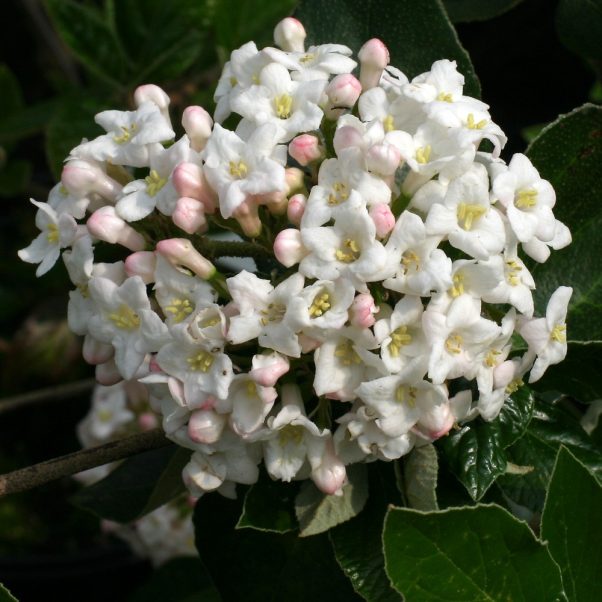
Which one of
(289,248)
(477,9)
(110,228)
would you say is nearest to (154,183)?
(110,228)

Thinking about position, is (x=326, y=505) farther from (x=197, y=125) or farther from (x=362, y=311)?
(x=197, y=125)

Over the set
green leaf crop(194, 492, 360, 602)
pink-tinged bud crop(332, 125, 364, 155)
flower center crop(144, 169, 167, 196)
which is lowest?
green leaf crop(194, 492, 360, 602)

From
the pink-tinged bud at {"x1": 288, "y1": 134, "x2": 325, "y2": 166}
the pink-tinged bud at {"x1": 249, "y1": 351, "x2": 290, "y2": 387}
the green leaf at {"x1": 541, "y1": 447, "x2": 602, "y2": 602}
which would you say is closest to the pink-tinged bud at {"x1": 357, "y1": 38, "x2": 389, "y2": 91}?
the pink-tinged bud at {"x1": 288, "y1": 134, "x2": 325, "y2": 166}

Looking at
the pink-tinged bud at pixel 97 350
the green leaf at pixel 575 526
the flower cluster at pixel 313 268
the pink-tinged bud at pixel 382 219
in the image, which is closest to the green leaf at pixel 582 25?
the flower cluster at pixel 313 268

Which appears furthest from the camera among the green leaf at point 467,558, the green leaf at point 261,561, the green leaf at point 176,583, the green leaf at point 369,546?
the green leaf at point 176,583

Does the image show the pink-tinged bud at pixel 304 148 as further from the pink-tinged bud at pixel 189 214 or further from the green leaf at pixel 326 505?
the green leaf at pixel 326 505

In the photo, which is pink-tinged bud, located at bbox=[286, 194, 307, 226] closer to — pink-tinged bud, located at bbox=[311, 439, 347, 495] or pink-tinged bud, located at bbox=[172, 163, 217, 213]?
pink-tinged bud, located at bbox=[172, 163, 217, 213]
